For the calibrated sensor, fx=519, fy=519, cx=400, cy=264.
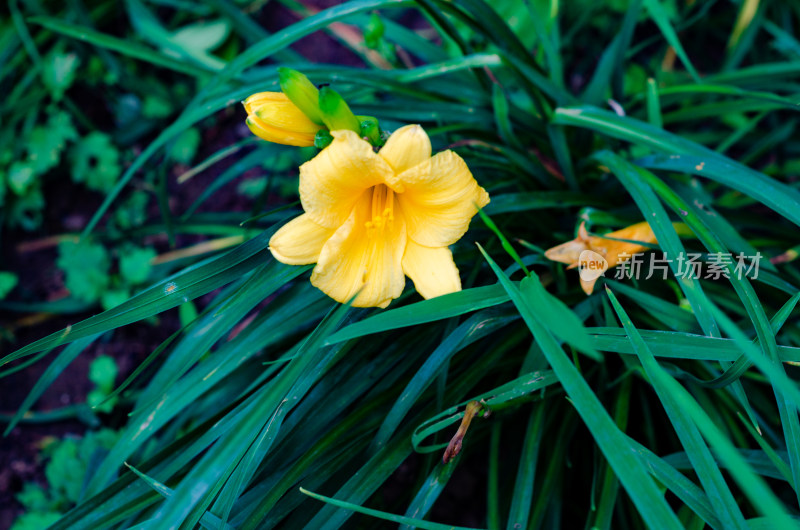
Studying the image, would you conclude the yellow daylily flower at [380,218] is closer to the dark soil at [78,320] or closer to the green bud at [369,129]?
the green bud at [369,129]

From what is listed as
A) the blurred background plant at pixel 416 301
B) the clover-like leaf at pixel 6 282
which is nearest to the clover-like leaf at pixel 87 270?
the blurred background plant at pixel 416 301

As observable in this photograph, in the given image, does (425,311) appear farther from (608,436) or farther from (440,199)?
(608,436)

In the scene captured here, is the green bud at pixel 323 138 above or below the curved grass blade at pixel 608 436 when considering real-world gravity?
above

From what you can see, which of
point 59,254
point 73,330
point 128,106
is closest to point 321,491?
point 73,330

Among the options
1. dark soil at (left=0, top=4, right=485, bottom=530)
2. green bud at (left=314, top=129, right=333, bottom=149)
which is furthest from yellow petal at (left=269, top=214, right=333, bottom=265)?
dark soil at (left=0, top=4, right=485, bottom=530)

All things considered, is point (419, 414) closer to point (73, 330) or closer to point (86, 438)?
point (73, 330)

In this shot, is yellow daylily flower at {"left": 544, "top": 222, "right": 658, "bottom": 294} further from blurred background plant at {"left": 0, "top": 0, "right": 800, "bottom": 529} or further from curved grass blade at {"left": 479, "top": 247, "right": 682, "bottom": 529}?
curved grass blade at {"left": 479, "top": 247, "right": 682, "bottom": 529}
